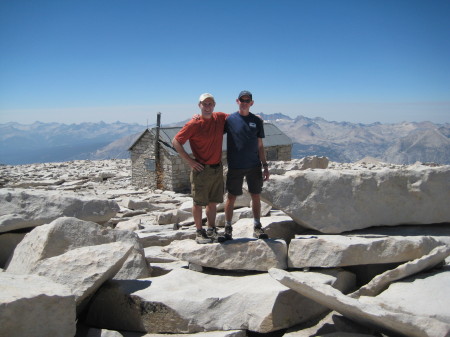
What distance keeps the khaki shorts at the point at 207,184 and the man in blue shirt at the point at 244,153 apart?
20 centimetres

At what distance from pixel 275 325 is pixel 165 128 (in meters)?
16.4

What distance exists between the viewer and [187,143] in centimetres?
1938

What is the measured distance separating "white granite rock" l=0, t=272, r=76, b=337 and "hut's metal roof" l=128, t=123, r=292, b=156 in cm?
1473

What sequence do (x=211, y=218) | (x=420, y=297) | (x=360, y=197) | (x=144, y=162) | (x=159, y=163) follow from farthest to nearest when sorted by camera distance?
(x=144, y=162) → (x=159, y=163) → (x=360, y=197) → (x=211, y=218) → (x=420, y=297)

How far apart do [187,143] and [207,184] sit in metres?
13.7

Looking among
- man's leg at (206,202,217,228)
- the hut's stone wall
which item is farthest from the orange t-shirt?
the hut's stone wall

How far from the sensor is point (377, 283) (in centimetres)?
454

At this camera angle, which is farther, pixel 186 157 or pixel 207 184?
pixel 207 184

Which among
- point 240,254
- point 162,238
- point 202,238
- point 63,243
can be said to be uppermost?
point 63,243

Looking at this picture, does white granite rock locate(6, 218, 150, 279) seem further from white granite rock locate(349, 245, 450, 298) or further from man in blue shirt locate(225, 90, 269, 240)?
white granite rock locate(349, 245, 450, 298)

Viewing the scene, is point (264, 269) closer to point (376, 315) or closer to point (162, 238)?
point (376, 315)

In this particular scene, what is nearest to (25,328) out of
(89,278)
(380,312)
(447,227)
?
(89,278)

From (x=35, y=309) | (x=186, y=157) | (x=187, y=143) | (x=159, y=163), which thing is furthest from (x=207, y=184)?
(x=159, y=163)

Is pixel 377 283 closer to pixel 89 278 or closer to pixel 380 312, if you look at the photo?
pixel 380 312
